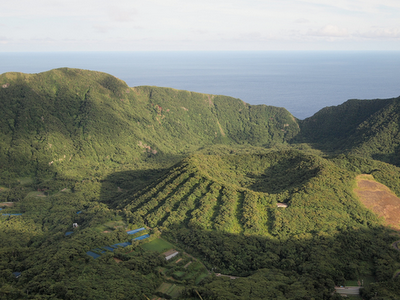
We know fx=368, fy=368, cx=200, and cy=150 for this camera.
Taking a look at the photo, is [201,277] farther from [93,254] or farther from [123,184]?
[123,184]

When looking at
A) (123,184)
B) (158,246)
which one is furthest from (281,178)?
(123,184)

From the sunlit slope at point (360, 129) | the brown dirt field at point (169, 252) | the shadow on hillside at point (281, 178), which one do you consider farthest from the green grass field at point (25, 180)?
the sunlit slope at point (360, 129)

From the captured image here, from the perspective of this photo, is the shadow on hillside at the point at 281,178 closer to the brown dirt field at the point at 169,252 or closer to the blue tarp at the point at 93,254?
the brown dirt field at the point at 169,252

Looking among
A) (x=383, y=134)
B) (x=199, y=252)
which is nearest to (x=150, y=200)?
(x=199, y=252)

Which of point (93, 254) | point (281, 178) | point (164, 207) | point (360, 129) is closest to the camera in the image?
point (93, 254)

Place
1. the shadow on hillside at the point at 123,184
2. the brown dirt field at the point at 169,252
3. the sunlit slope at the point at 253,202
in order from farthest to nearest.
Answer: the shadow on hillside at the point at 123,184, the sunlit slope at the point at 253,202, the brown dirt field at the point at 169,252

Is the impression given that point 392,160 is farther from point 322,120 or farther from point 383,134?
point 322,120
